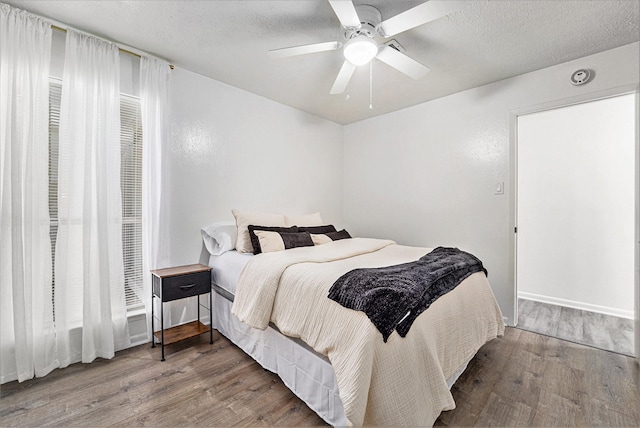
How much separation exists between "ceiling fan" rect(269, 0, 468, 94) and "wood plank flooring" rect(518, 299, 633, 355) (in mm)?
2783

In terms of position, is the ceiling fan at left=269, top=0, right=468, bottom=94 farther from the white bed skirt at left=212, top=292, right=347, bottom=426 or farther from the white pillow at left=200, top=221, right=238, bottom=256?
the white bed skirt at left=212, top=292, right=347, bottom=426

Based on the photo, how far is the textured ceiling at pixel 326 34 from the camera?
1844 millimetres

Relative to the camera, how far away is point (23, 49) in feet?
6.07

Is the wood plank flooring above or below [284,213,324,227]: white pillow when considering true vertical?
below

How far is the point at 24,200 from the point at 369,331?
2.36 metres

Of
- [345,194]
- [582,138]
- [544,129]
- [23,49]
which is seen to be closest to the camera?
[23,49]

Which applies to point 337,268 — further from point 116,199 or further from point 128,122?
point 128,122

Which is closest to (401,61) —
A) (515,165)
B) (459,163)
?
(459,163)

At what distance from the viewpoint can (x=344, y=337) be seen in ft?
4.50

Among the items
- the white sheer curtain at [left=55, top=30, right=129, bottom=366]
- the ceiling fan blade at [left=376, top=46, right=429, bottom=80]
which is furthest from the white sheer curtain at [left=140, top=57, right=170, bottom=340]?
the ceiling fan blade at [left=376, top=46, right=429, bottom=80]

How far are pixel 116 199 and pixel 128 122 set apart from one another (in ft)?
2.26

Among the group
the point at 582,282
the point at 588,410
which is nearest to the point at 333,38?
the point at 588,410

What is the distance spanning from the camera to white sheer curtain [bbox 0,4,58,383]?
5.88ft

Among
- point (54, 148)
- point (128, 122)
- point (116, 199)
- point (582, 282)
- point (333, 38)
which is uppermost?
point (333, 38)
